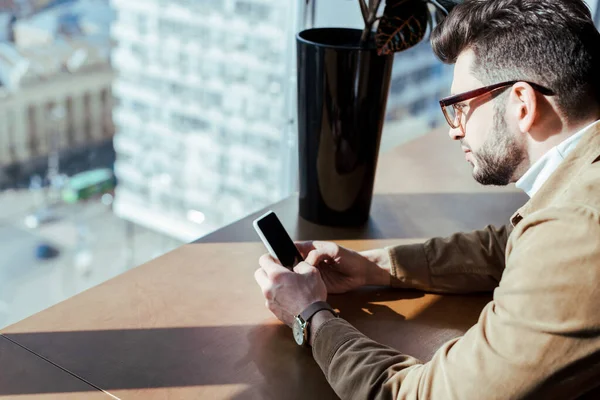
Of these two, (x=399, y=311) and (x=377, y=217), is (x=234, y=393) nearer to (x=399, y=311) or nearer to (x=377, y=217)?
(x=399, y=311)

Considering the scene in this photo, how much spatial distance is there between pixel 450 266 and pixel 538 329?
22.6 inches

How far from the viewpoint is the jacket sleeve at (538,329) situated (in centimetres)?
77

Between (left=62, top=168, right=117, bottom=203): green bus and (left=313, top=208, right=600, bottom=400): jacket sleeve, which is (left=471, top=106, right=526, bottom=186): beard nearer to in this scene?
(left=313, top=208, right=600, bottom=400): jacket sleeve

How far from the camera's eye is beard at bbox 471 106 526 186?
102 centimetres

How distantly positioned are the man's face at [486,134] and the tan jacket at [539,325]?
10 centimetres

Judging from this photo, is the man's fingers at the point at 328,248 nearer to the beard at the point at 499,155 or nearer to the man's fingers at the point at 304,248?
the man's fingers at the point at 304,248

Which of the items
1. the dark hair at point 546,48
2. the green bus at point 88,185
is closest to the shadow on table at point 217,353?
the dark hair at point 546,48

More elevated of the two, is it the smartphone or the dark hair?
the dark hair

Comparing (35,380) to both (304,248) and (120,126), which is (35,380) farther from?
(120,126)

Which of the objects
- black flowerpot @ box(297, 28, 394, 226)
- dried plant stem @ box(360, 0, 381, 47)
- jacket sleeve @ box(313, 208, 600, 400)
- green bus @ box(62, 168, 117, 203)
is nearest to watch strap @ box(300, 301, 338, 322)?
jacket sleeve @ box(313, 208, 600, 400)

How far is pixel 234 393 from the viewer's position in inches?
39.4

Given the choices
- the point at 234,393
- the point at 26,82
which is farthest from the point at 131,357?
the point at 26,82

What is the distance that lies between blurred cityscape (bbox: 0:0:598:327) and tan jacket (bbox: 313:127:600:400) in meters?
4.26

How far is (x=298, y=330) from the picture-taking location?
1108 millimetres
